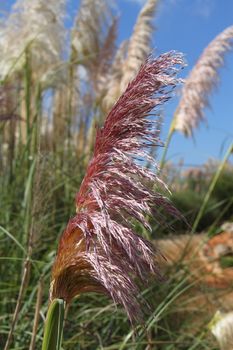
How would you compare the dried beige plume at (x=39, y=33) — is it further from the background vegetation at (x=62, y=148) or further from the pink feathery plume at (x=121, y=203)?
the pink feathery plume at (x=121, y=203)

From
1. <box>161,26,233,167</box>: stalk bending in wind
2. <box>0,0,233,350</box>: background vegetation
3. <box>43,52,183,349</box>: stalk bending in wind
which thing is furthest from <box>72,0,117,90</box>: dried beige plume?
<box>43,52,183,349</box>: stalk bending in wind

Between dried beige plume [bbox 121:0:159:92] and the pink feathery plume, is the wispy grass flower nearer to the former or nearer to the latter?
dried beige plume [bbox 121:0:159:92]

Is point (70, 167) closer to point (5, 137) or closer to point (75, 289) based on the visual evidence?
point (5, 137)

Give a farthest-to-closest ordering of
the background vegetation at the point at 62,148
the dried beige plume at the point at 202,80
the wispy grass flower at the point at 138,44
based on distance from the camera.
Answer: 1. the wispy grass flower at the point at 138,44
2. the dried beige plume at the point at 202,80
3. the background vegetation at the point at 62,148

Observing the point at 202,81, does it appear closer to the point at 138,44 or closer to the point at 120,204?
the point at 138,44

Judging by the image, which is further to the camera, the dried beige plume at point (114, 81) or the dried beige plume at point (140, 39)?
the dried beige plume at point (114, 81)

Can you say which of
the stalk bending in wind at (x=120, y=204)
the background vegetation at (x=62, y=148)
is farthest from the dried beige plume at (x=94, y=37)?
the stalk bending in wind at (x=120, y=204)

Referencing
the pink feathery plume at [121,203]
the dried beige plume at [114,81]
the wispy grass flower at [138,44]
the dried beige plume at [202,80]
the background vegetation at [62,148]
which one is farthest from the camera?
the dried beige plume at [114,81]
